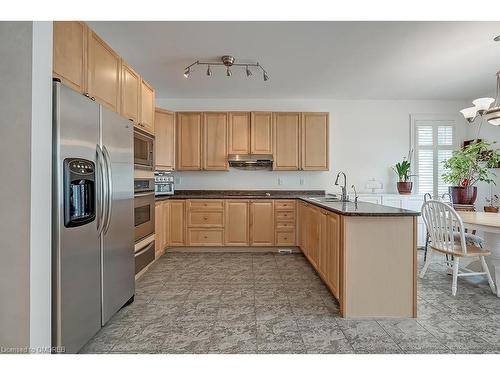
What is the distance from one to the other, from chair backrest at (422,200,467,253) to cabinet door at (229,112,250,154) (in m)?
2.76

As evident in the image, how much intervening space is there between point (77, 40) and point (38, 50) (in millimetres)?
471

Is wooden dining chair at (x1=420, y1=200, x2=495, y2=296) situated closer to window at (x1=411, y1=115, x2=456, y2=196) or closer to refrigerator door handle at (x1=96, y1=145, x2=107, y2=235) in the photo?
window at (x1=411, y1=115, x2=456, y2=196)

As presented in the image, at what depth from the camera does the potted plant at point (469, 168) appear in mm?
4359

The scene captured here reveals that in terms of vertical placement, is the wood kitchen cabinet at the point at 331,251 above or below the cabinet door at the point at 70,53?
below

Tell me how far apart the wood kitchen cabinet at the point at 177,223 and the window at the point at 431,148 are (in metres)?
4.20

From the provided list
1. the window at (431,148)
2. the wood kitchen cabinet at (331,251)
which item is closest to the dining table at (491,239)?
the wood kitchen cabinet at (331,251)

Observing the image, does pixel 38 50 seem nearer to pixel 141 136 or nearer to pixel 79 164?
pixel 79 164

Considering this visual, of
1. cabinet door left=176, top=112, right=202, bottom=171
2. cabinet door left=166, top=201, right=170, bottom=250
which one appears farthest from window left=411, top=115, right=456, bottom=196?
cabinet door left=166, top=201, right=170, bottom=250

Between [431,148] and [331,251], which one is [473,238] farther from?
[431,148]

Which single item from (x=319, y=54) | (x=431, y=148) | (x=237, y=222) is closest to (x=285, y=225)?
(x=237, y=222)

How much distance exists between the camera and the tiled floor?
1912 millimetres

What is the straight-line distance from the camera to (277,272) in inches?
138

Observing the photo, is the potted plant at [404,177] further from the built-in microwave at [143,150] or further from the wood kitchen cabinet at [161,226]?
the built-in microwave at [143,150]

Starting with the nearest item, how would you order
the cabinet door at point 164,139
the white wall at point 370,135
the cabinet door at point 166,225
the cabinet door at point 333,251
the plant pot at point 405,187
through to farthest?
the cabinet door at point 333,251, the cabinet door at point 166,225, the cabinet door at point 164,139, the plant pot at point 405,187, the white wall at point 370,135
